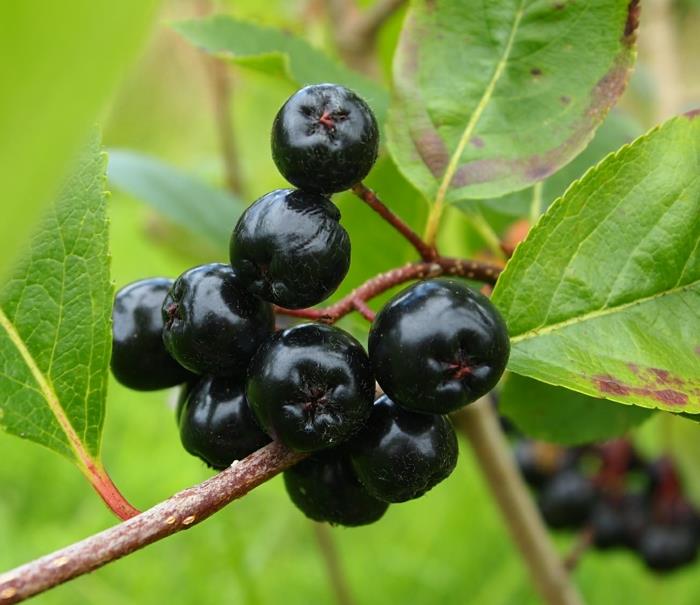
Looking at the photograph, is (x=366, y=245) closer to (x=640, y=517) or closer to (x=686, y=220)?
(x=686, y=220)

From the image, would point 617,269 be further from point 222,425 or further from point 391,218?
point 222,425

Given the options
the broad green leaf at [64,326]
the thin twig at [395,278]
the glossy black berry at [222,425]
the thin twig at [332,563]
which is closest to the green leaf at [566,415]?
the thin twig at [395,278]

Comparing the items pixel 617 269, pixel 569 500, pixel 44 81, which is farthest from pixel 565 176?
pixel 44 81

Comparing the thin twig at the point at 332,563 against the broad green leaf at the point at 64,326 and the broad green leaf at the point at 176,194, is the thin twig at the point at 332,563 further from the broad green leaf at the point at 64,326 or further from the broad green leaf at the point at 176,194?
the broad green leaf at the point at 64,326

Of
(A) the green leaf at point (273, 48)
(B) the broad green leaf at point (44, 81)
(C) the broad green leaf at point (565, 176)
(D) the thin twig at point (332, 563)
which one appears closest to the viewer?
(B) the broad green leaf at point (44, 81)

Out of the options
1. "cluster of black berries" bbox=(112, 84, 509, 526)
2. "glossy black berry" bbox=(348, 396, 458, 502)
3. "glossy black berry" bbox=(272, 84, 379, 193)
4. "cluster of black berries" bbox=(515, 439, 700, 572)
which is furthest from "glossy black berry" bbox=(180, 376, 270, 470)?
"cluster of black berries" bbox=(515, 439, 700, 572)

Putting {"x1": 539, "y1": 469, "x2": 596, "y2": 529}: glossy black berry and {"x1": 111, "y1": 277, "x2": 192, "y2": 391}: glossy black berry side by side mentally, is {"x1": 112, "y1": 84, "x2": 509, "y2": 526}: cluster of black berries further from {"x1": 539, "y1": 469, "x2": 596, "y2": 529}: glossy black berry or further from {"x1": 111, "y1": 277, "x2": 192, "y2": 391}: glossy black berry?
{"x1": 539, "y1": 469, "x2": 596, "y2": 529}: glossy black berry
